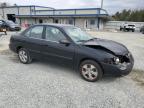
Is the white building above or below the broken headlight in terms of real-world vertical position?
above

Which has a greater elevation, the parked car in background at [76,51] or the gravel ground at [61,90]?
the parked car in background at [76,51]

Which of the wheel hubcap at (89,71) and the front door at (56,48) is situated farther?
the front door at (56,48)

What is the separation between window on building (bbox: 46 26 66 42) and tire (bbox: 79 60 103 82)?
1106 millimetres

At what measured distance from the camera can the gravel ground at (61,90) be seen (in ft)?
12.5

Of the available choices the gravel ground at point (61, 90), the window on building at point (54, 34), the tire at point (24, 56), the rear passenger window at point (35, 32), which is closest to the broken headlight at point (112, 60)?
the gravel ground at point (61, 90)

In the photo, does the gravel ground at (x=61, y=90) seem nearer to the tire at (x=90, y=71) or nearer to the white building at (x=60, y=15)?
the tire at (x=90, y=71)

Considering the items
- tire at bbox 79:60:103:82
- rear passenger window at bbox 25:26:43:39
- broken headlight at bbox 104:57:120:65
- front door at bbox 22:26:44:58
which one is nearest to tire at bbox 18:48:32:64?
front door at bbox 22:26:44:58

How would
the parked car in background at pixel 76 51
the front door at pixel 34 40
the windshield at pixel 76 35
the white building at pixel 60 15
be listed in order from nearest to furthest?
the parked car in background at pixel 76 51 → the windshield at pixel 76 35 → the front door at pixel 34 40 → the white building at pixel 60 15

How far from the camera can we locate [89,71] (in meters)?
5.02

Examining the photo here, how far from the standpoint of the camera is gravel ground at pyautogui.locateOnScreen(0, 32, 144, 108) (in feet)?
12.5

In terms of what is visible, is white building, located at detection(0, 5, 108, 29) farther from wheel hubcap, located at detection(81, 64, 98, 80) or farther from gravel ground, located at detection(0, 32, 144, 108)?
wheel hubcap, located at detection(81, 64, 98, 80)

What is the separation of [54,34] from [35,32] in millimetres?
899

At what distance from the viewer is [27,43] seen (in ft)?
21.0

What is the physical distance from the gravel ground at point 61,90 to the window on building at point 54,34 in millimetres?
1074
